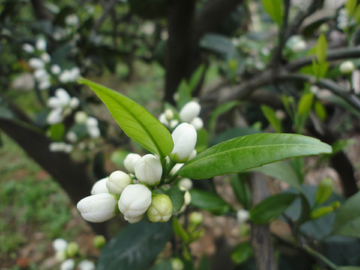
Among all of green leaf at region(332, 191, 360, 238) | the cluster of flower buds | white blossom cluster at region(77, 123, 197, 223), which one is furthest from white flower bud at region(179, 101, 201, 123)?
the cluster of flower buds

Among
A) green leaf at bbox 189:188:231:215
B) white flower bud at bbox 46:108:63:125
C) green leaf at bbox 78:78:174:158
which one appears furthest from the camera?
white flower bud at bbox 46:108:63:125

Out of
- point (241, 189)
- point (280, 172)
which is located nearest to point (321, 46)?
point (280, 172)

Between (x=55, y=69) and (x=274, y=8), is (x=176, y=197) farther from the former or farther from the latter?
(x=55, y=69)

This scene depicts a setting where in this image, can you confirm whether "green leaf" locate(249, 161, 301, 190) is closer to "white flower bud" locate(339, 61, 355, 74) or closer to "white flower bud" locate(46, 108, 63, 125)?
"white flower bud" locate(339, 61, 355, 74)

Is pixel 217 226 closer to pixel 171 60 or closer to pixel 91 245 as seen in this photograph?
pixel 91 245

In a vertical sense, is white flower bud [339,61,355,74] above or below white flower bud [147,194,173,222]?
above

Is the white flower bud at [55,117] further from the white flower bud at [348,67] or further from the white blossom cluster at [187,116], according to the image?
the white flower bud at [348,67]
